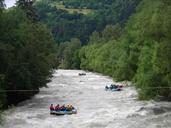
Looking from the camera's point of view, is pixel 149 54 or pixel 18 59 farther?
pixel 149 54

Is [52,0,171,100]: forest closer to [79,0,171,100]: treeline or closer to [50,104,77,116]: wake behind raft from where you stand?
[79,0,171,100]: treeline

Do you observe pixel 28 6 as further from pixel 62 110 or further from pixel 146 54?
pixel 62 110

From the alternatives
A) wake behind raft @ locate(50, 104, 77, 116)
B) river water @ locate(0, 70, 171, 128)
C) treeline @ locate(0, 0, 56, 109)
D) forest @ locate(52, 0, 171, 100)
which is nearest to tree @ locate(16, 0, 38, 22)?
forest @ locate(52, 0, 171, 100)

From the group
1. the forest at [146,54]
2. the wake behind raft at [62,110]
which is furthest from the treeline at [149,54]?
the wake behind raft at [62,110]

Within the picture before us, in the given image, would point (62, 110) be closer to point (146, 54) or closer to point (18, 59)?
point (18, 59)

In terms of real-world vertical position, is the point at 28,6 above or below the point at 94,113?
above

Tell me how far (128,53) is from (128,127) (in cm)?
4730

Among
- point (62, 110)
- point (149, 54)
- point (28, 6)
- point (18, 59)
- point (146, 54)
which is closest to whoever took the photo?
point (62, 110)

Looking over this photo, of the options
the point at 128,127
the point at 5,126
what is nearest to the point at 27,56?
the point at 5,126

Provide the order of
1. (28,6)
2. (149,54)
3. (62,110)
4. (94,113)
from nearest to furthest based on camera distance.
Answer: (94,113), (62,110), (149,54), (28,6)

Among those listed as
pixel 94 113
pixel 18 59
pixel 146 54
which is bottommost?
pixel 94 113

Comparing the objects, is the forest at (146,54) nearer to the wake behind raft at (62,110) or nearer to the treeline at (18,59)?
the wake behind raft at (62,110)

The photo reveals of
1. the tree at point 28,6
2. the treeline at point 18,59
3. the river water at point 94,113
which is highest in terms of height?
the tree at point 28,6

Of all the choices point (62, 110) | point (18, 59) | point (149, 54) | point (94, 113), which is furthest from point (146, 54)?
point (62, 110)
